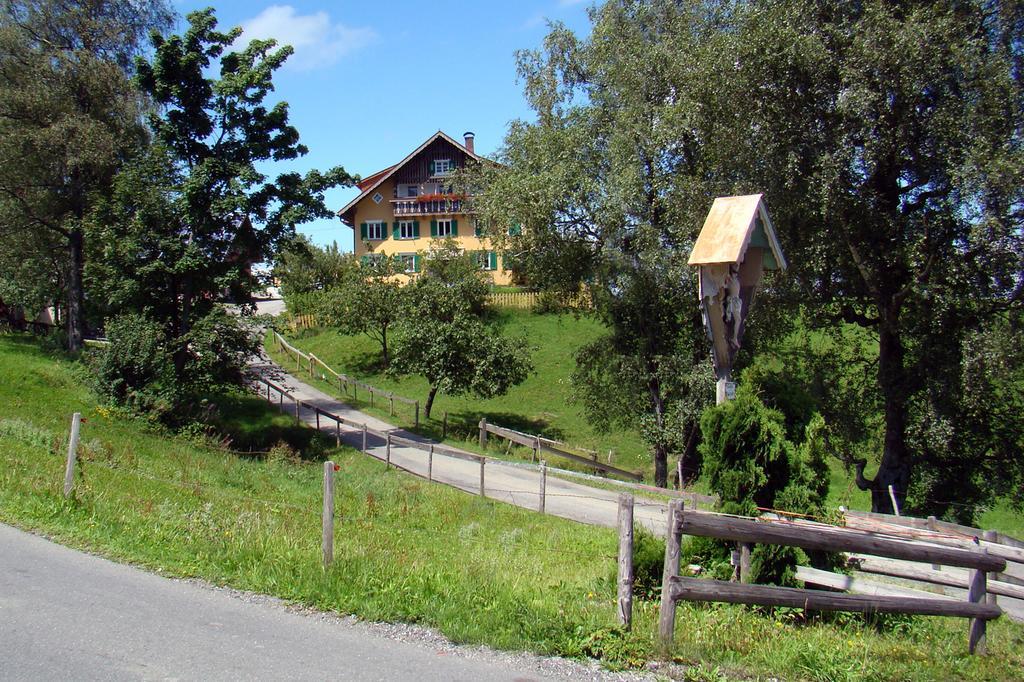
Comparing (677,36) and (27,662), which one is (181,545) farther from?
(677,36)

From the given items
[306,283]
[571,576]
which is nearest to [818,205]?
[571,576]

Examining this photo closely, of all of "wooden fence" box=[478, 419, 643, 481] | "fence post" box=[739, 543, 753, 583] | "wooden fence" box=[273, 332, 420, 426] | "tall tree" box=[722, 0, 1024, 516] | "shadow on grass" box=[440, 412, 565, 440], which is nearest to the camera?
"fence post" box=[739, 543, 753, 583]

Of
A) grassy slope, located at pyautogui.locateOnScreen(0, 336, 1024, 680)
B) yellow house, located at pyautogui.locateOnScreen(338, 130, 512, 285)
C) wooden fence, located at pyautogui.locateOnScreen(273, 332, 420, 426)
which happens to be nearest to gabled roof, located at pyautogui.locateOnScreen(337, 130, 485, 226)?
yellow house, located at pyautogui.locateOnScreen(338, 130, 512, 285)

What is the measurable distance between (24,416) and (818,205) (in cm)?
1759

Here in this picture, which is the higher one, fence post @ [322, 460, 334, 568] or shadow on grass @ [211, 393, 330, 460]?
fence post @ [322, 460, 334, 568]

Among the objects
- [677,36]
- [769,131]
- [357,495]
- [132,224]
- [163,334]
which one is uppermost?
[677,36]

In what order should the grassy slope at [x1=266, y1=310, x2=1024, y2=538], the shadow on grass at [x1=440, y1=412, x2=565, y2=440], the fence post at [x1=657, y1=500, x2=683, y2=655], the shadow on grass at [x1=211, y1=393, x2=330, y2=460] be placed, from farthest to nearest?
the shadow on grass at [x1=440, y1=412, x2=565, y2=440] → the grassy slope at [x1=266, y1=310, x2=1024, y2=538] → the shadow on grass at [x1=211, y1=393, x2=330, y2=460] → the fence post at [x1=657, y1=500, x2=683, y2=655]

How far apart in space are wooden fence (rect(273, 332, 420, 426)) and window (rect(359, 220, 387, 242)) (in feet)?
42.1

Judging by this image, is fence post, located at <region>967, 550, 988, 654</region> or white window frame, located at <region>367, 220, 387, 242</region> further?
white window frame, located at <region>367, 220, 387, 242</region>

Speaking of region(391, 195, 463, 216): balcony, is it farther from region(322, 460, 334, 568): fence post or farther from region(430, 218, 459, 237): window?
region(322, 460, 334, 568): fence post

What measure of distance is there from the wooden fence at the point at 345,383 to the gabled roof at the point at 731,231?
74.4 feet

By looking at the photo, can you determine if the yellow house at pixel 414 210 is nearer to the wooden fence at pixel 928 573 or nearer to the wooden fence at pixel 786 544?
the wooden fence at pixel 928 573

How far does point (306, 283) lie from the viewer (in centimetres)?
5038

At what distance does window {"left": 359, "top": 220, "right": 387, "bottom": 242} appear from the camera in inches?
2215
